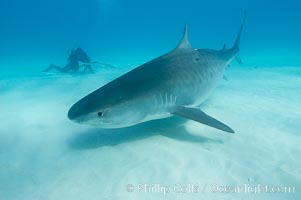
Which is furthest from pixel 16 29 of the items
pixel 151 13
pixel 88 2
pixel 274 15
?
pixel 274 15

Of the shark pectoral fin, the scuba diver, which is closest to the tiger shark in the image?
the shark pectoral fin

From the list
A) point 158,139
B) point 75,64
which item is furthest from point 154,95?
point 75,64

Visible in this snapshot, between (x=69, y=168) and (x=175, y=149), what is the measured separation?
5.27 ft

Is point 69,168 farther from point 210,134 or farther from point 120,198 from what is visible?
point 210,134

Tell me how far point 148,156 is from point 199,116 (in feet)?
3.46

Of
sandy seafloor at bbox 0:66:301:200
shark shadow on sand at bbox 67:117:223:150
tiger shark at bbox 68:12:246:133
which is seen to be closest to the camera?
sandy seafloor at bbox 0:66:301:200

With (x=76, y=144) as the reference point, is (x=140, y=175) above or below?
below

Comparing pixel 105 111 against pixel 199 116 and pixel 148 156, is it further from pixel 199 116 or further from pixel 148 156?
pixel 199 116

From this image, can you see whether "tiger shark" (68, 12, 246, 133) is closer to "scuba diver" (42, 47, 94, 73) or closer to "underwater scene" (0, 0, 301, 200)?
"underwater scene" (0, 0, 301, 200)

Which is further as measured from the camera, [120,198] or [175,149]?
[175,149]

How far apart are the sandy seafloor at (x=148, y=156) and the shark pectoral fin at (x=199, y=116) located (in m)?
0.42

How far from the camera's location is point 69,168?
133 inches

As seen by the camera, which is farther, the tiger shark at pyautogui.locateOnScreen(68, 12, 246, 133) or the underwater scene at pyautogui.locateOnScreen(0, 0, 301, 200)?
the tiger shark at pyautogui.locateOnScreen(68, 12, 246, 133)

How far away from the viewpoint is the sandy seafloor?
9.66 ft
